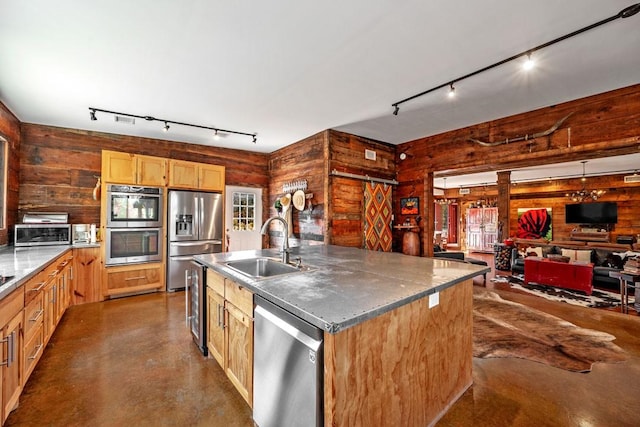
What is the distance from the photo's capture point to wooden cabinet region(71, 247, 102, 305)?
383cm

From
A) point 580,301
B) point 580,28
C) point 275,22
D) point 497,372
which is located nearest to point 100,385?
point 275,22

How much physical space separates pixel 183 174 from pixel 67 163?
1624 millimetres

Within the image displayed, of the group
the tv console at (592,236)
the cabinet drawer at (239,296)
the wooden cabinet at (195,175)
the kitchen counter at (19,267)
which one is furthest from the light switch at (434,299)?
the tv console at (592,236)

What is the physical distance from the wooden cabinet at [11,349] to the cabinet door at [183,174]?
9.47 ft

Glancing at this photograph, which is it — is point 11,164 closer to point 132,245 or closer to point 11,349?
point 132,245

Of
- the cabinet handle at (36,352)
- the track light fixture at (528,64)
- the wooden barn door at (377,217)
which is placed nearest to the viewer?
the cabinet handle at (36,352)

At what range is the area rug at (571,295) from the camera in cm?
448

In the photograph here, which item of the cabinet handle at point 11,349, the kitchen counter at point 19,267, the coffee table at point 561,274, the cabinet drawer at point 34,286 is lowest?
the coffee table at point 561,274

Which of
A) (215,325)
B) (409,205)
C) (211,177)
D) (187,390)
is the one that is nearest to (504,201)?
(409,205)

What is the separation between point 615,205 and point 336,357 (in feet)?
35.0

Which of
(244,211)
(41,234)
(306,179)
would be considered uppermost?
(306,179)

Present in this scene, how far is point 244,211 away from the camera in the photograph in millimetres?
5633

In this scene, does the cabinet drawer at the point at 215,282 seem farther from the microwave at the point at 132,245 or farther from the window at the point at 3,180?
the window at the point at 3,180

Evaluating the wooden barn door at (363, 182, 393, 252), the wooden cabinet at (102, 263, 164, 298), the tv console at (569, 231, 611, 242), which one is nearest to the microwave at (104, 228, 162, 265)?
the wooden cabinet at (102, 263, 164, 298)
